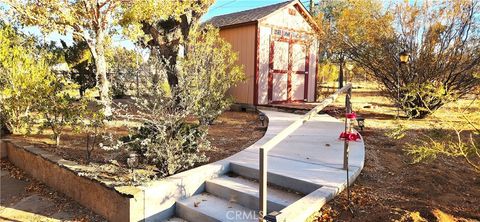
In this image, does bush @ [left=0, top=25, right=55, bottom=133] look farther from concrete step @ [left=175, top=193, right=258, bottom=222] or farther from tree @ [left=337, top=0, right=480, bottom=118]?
tree @ [left=337, top=0, right=480, bottom=118]

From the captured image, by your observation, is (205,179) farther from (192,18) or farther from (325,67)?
(325,67)

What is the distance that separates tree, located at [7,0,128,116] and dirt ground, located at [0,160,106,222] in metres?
2.21

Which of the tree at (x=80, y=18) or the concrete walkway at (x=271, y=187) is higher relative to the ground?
the tree at (x=80, y=18)

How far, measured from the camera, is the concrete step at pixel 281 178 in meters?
3.57

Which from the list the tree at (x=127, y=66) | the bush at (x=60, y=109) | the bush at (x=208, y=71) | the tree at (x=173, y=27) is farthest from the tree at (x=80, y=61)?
the bush at (x=60, y=109)

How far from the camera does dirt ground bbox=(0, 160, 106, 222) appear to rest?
3.78 metres

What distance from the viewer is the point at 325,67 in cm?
2489

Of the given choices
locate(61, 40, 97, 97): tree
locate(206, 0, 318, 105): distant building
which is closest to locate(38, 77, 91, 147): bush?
locate(206, 0, 318, 105): distant building

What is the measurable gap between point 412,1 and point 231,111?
6.57m

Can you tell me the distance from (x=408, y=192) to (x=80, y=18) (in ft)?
25.6

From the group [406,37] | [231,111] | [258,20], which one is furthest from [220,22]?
[406,37]

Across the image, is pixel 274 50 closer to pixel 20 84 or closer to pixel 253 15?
pixel 253 15

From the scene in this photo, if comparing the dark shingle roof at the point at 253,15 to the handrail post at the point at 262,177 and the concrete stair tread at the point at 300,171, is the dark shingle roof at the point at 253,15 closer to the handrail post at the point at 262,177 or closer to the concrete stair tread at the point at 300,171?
the concrete stair tread at the point at 300,171

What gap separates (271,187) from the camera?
3.79 metres
